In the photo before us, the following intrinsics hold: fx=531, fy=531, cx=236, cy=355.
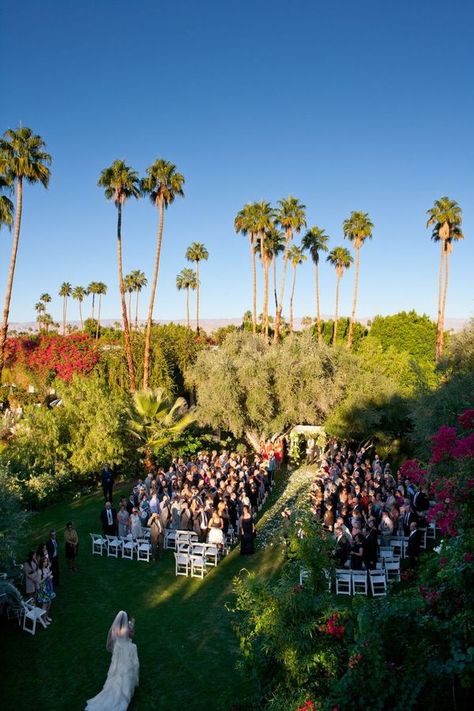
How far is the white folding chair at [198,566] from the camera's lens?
14.1 m

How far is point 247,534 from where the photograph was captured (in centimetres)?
1550

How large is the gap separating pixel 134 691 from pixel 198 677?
1152 millimetres

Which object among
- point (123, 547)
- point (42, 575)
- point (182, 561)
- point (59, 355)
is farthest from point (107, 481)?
point (59, 355)

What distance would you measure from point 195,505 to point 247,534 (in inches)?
76.5

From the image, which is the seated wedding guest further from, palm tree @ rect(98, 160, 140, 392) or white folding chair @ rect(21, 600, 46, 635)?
palm tree @ rect(98, 160, 140, 392)

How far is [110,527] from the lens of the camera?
16469mm

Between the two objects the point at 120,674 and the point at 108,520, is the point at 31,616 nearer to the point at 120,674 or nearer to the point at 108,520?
the point at 120,674

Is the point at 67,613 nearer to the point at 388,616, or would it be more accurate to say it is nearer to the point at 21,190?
the point at 388,616

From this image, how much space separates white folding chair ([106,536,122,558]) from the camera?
51.2ft

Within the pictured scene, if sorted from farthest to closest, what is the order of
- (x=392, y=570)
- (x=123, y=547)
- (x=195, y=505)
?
(x=195, y=505)
(x=123, y=547)
(x=392, y=570)

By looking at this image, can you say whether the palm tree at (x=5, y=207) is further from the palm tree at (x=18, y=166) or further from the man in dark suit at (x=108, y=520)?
the man in dark suit at (x=108, y=520)

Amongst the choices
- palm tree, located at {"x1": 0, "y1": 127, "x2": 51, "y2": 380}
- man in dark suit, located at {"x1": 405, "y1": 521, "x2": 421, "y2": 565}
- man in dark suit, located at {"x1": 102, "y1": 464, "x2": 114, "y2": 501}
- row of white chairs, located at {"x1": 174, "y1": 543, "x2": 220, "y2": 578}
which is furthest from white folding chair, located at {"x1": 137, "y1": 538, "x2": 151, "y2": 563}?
palm tree, located at {"x1": 0, "y1": 127, "x2": 51, "y2": 380}

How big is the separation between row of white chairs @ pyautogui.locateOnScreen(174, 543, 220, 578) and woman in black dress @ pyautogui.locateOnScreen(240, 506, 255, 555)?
0.89m

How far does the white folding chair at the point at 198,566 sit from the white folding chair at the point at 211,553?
7.2 inches
